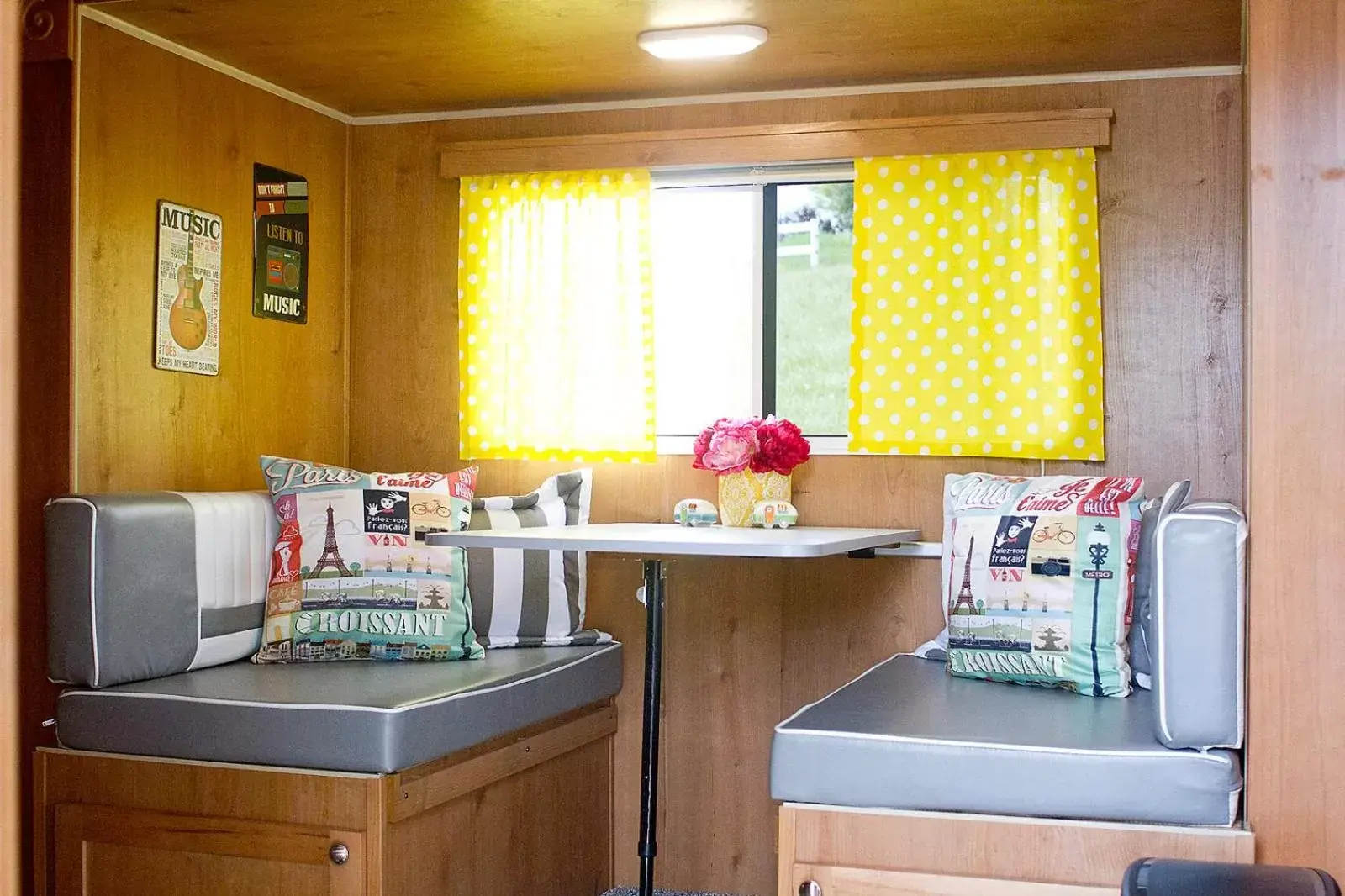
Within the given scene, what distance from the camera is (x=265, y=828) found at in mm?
2650

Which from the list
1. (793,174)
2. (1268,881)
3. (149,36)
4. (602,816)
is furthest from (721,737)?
(149,36)

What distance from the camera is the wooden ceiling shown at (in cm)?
311

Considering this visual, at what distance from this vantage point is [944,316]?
3619mm

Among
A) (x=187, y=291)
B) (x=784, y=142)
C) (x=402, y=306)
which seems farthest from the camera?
(x=402, y=306)


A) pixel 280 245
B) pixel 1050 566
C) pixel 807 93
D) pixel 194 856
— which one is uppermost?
pixel 807 93

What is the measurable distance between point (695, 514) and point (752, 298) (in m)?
0.71

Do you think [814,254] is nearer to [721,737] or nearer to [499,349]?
[499,349]

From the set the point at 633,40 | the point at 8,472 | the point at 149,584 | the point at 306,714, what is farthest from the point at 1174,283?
the point at 8,472

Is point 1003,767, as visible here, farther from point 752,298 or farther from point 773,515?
point 752,298

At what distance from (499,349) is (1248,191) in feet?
7.31

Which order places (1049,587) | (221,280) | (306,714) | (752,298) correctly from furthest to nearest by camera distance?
(752,298), (221,280), (1049,587), (306,714)

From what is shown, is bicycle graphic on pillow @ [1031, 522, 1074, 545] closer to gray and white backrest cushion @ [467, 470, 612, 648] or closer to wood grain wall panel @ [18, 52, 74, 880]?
gray and white backrest cushion @ [467, 470, 612, 648]

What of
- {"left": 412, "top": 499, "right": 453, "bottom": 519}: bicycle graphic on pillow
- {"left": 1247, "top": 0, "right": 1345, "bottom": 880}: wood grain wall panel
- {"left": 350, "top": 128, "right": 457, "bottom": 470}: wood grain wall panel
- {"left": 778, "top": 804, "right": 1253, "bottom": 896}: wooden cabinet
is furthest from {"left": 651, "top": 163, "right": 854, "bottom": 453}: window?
{"left": 1247, "top": 0, "right": 1345, "bottom": 880}: wood grain wall panel

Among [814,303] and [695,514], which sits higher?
[814,303]
